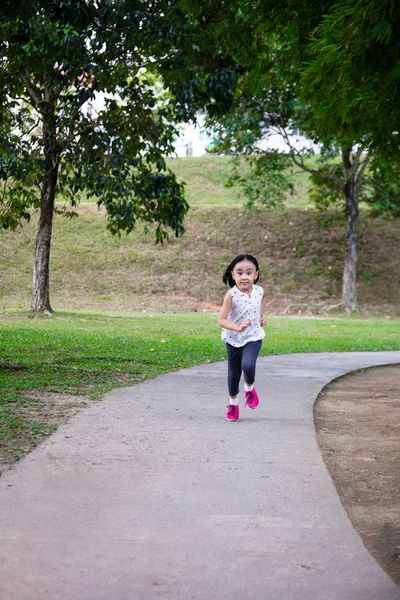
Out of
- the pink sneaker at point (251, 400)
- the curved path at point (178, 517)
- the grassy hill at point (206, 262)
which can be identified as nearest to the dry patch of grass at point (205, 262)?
the grassy hill at point (206, 262)

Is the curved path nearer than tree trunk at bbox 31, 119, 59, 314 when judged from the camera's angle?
Yes

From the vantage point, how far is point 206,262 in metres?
36.6

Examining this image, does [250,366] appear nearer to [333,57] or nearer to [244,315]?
[244,315]

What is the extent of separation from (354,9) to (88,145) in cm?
1272

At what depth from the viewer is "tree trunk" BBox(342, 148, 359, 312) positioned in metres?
33.3

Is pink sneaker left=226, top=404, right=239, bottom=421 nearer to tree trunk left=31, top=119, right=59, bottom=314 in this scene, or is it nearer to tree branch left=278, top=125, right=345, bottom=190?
tree trunk left=31, top=119, right=59, bottom=314

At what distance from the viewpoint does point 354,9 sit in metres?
→ 5.34

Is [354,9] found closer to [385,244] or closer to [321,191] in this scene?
[321,191]

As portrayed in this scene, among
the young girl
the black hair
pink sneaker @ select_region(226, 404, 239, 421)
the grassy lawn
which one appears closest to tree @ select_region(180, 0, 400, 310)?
the black hair

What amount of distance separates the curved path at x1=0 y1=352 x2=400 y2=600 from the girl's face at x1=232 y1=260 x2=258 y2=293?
1226mm

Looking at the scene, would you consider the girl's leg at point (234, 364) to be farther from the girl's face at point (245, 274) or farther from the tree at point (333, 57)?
the tree at point (333, 57)

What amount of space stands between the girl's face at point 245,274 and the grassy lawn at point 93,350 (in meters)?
1.97

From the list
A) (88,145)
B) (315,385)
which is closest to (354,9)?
(315,385)

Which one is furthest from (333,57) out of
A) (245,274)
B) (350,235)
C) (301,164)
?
(350,235)
